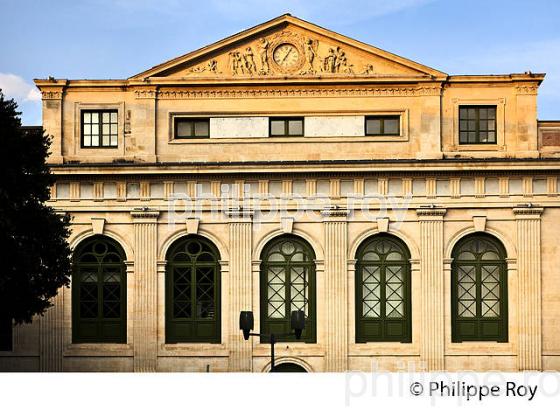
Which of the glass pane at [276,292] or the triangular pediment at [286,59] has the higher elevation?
the triangular pediment at [286,59]

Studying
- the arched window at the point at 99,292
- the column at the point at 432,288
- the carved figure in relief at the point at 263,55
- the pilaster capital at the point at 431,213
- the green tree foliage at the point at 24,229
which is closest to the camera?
the green tree foliage at the point at 24,229

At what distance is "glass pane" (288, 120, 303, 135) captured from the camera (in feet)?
110

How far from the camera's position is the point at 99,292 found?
109 feet

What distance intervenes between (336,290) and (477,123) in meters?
8.37

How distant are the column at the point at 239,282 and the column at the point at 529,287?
1000cm

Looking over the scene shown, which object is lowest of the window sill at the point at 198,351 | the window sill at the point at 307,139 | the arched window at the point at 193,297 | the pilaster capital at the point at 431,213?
the window sill at the point at 198,351

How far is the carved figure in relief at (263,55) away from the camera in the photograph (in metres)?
33.3

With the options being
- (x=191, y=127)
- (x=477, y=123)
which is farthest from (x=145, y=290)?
(x=477, y=123)

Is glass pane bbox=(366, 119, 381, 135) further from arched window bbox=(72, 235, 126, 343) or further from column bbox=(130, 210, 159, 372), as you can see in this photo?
arched window bbox=(72, 235, 126, 343)

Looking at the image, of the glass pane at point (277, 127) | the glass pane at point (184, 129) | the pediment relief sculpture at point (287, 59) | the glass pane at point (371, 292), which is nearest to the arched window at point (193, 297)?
the glass pane at point (184, 129)

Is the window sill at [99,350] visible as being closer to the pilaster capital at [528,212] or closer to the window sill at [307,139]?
the window sill at [307,139]

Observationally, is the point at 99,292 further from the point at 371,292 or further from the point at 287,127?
the point at 371,292

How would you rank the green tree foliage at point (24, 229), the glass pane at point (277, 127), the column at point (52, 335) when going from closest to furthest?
the green tree foliage at point (24, 229) → the column at point (52, 335) → the glass pane at point (277, 127)

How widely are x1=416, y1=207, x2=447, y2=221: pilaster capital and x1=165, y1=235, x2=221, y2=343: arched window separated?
7818 millimetres
